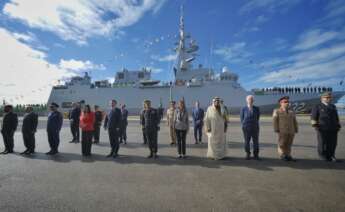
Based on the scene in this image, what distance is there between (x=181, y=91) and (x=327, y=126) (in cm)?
3011

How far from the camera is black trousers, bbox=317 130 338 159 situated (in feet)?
16.4

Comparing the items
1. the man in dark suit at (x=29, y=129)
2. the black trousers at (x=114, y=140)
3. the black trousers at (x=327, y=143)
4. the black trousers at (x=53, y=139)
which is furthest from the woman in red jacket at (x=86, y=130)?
the black trousers at (x=327, y=143)

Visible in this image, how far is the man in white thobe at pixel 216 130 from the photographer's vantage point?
210 inches

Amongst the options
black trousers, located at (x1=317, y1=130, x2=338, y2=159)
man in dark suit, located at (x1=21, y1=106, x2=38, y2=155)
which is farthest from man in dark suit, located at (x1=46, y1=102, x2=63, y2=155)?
black trousers, located at (x1=317, y1=130, x2=338, y2=159)

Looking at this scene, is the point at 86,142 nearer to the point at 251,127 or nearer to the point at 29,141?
the point at 29,141

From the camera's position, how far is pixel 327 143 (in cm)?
507

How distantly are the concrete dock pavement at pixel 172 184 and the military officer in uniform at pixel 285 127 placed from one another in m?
0.37

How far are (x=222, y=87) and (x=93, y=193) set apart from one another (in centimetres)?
3272

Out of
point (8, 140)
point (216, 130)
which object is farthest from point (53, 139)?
point (216, 130)

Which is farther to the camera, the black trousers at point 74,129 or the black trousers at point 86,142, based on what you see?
the black trousers at point 74,129

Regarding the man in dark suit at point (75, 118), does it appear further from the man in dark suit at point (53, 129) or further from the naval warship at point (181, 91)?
the naval warship at point (181, 91)

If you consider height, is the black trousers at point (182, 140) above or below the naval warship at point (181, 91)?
below

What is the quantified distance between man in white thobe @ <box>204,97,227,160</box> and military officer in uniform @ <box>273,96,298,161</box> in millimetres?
1545

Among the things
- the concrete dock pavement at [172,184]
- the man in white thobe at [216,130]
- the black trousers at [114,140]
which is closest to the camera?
the concrete dock pavement at [172,184]
